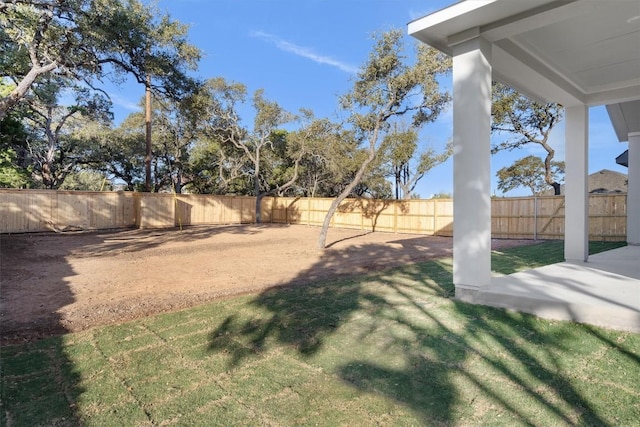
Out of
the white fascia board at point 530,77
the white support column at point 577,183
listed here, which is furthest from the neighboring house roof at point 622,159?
the white fascia board at point 530,77

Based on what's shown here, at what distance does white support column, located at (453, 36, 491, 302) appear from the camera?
12.0 ft

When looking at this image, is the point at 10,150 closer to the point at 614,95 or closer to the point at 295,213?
the point at 295,213

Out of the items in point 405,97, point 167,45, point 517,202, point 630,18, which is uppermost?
point 167,45

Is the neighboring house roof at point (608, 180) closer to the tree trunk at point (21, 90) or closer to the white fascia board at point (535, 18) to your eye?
the white fascia board at point (535, 18)

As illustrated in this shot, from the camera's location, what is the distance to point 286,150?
21.2 m

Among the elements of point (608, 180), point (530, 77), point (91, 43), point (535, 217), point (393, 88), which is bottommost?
point (535, 217)

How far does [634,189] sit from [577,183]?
442 cm

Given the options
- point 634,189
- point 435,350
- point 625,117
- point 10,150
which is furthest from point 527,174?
point 10,150

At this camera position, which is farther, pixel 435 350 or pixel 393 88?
pixel 393 88

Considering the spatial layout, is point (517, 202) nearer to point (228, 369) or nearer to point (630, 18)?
point (630, 18)

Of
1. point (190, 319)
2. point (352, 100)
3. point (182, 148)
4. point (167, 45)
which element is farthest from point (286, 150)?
point (190, 319)

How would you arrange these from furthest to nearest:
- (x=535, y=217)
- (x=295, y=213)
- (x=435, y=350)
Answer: (x=295, y=213)
(x=535, y=217)
(x=435, y=350)

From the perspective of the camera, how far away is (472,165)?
367cm

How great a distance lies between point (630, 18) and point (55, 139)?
21.6m
